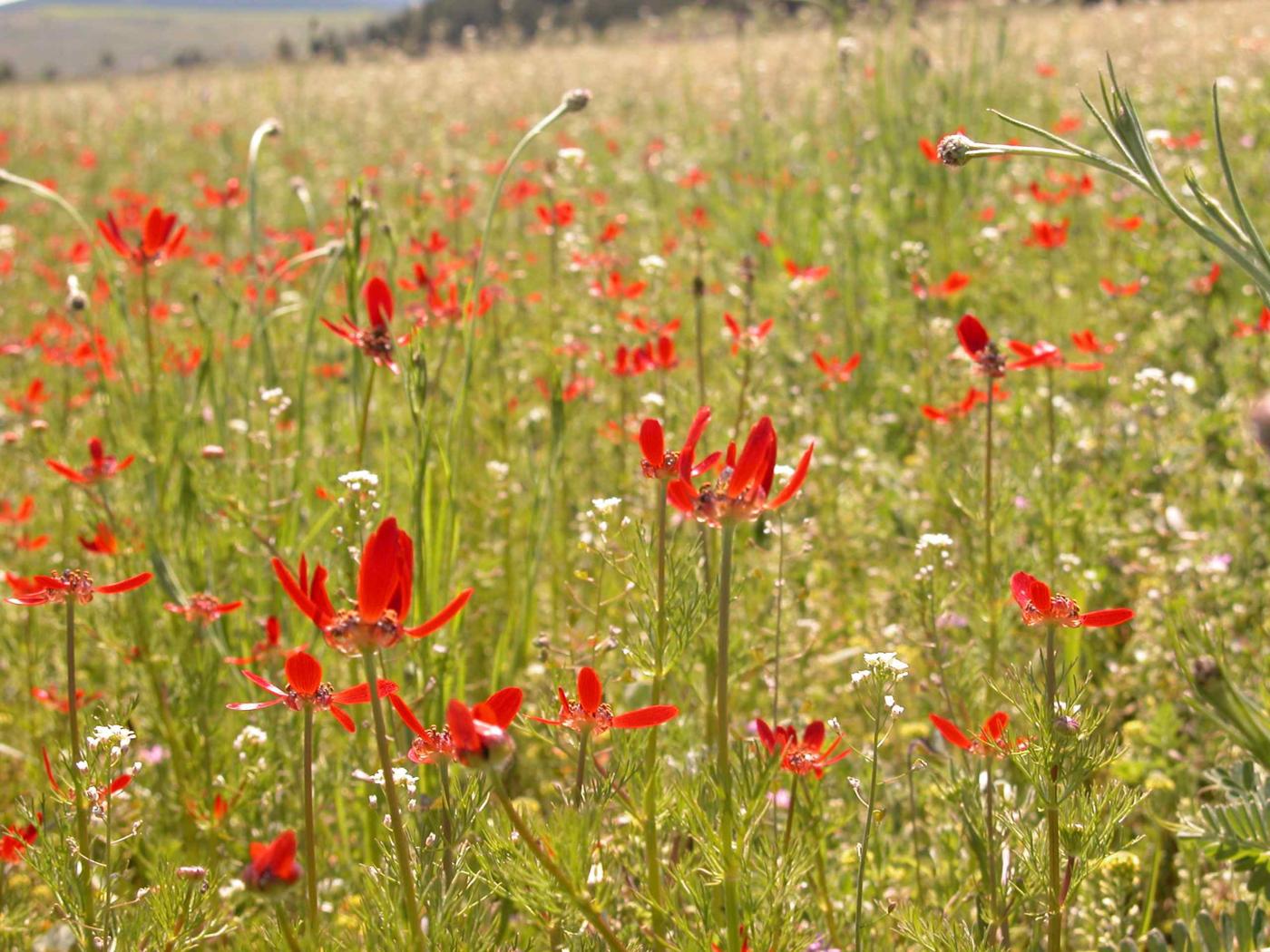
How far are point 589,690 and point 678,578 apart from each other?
217 millimetres

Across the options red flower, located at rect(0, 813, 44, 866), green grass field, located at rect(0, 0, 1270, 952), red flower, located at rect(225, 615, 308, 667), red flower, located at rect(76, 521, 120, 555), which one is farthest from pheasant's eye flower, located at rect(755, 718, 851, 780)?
red flower, located at rect(76, 521, 120, 555)

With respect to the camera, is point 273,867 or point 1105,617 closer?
point 273,867

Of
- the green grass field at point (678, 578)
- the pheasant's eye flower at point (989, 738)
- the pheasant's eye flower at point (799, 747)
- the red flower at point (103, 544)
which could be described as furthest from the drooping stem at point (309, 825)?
the red flower at point (103, 544)

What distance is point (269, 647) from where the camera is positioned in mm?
1902

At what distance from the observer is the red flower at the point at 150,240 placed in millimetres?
2191

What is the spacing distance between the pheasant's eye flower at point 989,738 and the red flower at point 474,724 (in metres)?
0.57

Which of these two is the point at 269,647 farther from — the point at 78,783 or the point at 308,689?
the point at 308,689

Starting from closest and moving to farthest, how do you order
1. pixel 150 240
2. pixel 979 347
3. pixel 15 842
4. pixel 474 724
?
pixel 474 724 < pixel 15 842 < pixel 979 347 < pixel 150 240

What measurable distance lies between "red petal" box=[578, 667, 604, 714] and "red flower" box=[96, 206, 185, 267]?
4.92ft

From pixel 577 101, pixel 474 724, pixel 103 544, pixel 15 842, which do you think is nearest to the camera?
pixel 474 724

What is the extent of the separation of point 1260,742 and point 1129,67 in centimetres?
806

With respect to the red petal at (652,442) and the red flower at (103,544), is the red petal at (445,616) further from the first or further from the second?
the red flower at (103,544)

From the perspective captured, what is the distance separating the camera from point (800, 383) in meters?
3.67

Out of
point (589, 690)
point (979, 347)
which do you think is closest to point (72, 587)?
point (589, 690)
